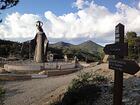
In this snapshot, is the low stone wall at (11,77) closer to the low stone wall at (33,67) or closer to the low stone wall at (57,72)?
the low stone wall at (57,72)

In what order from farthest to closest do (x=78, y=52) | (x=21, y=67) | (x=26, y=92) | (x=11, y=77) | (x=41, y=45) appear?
(x=78, y=52)
(x=41, y=45)
(x=21, y=67)
(x=11, y=77)
(x=26, y=92)

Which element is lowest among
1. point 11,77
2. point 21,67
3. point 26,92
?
point 26,92

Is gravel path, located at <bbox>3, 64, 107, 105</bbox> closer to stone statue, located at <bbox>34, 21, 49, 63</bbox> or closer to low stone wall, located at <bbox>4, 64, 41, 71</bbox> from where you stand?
low stone wall, located at <bbox>4, 64, 41, 71</bbox>

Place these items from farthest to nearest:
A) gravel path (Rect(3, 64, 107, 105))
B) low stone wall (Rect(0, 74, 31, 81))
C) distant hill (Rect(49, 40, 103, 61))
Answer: distant hill (Rect(49, 40, 103, 61)), low stone wall (Rect(0, 74, 31, 81)), gravel path (Rect(3, 64, 107, 105))

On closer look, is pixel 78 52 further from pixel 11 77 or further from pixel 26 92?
pixel 26 92

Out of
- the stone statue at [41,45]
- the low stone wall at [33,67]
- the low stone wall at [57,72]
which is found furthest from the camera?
the stone statue at [41,45]

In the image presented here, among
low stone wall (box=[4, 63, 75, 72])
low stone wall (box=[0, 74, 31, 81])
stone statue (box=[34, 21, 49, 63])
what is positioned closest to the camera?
low stone wall (box=[0, 74, 31, 81])

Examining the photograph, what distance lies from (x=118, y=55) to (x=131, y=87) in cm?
623

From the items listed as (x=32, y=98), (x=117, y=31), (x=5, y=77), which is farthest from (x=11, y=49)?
(x=117, y=31)

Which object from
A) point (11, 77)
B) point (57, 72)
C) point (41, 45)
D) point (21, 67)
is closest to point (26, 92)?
point (11, 77)

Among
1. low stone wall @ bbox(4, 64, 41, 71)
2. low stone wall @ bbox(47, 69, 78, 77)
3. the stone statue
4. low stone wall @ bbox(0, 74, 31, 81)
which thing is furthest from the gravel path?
the stone statue

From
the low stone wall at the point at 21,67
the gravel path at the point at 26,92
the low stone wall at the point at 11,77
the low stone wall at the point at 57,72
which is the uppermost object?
the low stone wall at the point at 21,67

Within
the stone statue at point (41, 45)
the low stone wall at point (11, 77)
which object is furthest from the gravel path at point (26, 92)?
the stone statue at point (41, 45)

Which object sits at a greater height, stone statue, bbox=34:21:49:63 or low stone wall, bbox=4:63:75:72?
stone statue, bbox=34:21:49:63
